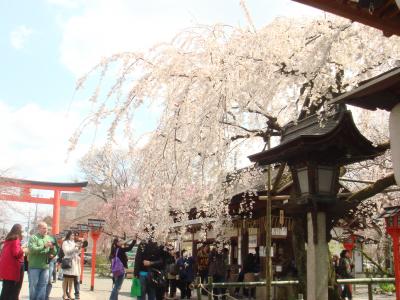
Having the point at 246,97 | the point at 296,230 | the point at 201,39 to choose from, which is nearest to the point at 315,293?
the point at 296,230

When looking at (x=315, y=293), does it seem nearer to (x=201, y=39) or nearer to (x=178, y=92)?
(x=178, y=92)

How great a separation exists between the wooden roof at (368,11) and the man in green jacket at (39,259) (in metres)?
6.52

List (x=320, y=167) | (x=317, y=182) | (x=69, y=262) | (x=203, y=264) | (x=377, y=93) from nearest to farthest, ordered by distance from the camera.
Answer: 1. (x=377, y=93)
2. (x=317, y=182)
3. (x=320, y=167)
4. (x=69, y=262)
5. (x=203, y=264)

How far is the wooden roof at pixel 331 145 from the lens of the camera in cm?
551

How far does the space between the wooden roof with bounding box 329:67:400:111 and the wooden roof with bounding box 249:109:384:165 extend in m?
0.66

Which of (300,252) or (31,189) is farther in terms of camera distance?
(31,189)

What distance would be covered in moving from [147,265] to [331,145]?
4.75m

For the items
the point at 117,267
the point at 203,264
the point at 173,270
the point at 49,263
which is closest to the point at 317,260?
the point at 49,263

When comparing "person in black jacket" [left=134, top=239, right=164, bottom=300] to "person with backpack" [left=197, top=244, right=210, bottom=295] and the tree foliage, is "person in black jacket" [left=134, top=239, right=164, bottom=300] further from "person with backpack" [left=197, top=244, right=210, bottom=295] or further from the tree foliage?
"person with backpack" [left=197, top=244, right=210, bottom=295]

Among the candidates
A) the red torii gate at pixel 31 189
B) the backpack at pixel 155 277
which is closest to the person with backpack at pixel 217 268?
the backpack at pixel 155 277

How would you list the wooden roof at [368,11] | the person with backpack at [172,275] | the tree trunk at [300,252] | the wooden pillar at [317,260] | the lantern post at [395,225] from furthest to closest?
the person with backpack at [172,275] → the lantern post at [395,225] → the tree trunk at [300,252] → the wooden pillar at [317,260] → the wooden roof at [368,11]

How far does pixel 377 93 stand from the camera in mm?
4707

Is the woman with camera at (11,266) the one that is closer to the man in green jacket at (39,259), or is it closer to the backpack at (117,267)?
the man in green jacket at (39,259)

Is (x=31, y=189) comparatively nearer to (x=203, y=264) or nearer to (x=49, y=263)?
(x=203, y=264)
